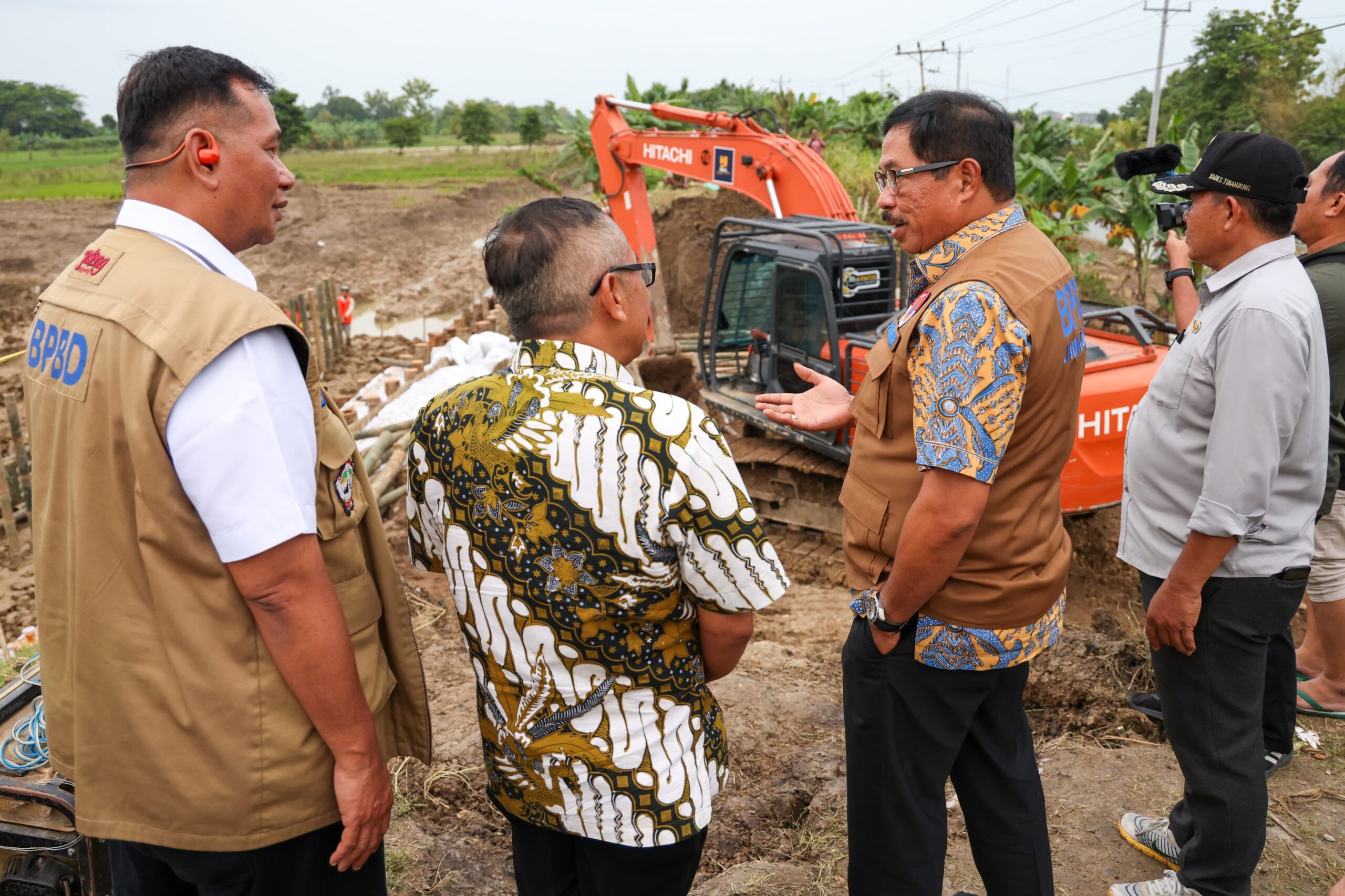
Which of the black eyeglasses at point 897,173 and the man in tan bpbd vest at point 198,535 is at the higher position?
the black eyeglasses at point 897,173

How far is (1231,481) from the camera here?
215 cm

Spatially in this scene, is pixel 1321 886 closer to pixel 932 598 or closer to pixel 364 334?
pixel 932 598

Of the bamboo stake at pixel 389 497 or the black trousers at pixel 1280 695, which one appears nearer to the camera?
the black trousers at pixel 1280 695

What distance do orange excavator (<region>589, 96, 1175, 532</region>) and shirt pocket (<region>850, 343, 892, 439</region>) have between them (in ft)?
10.2

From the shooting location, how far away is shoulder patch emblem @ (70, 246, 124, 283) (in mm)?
1565

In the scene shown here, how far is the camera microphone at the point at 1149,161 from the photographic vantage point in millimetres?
2764

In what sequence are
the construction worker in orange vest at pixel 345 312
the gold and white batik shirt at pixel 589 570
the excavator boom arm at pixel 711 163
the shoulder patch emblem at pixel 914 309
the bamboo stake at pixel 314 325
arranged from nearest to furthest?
the gold and white batik shirt at pixel 589 570 < the shoulder patch emblem at pixel 914 309 < the excavator boom arm at pixel 711 163 < the bamboo stake at pixel 314 325 < the construction worker in orange vest at pixel 345 312

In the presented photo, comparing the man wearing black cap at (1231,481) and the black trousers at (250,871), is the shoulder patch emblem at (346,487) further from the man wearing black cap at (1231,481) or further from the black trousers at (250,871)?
the man wearing black cap at (1231,481)

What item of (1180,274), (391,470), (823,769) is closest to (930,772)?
(823,769)

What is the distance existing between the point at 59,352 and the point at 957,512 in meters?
1.67

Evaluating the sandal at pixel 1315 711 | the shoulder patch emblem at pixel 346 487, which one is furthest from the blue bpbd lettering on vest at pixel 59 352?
the sandal at pixel 1315 711

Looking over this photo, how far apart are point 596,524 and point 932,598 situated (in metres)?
0.88

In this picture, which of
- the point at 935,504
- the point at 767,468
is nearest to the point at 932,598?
the point at 935,504

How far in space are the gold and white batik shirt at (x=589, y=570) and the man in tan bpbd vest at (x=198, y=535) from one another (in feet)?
0.75
